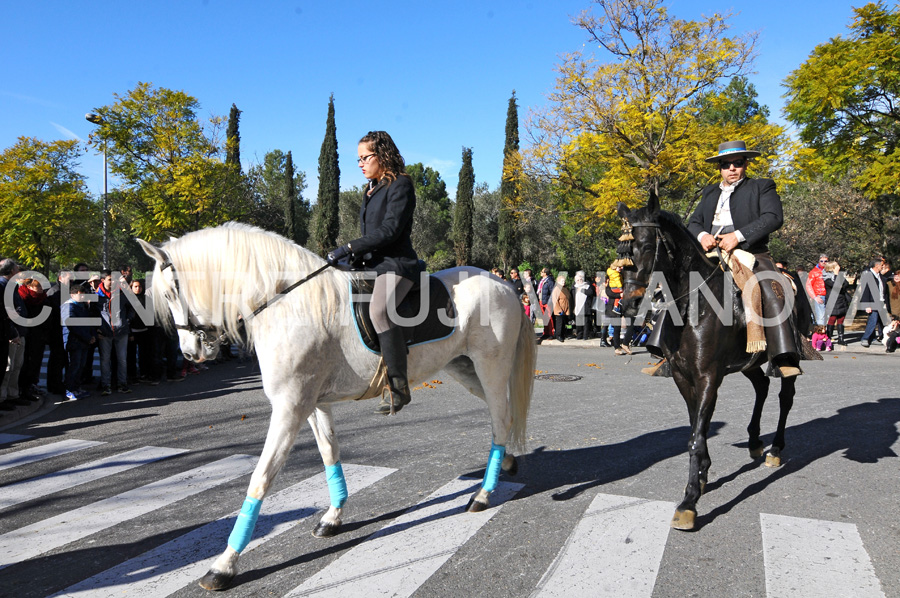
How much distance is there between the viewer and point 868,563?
3367mm

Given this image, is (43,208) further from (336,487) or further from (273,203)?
(336,487)

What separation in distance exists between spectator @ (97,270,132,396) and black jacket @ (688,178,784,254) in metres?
9.10

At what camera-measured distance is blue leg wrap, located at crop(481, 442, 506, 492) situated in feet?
14.2

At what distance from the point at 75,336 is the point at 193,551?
735cm

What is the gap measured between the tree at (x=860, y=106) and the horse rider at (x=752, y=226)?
19.5m

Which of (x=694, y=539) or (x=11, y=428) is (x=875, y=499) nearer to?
(x=694, y=539)

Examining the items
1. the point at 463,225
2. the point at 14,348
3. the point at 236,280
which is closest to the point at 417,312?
the point at 236,280

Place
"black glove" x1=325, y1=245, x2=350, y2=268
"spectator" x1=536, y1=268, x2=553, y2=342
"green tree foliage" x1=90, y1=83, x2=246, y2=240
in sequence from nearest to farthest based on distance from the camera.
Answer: "black glove" x1=325, y1=245, x2=350, y2=268, "spectator" x1=536, y1=268, x2=553, y2=342, "green tree foliage" x1=90, y1=83, x2=246, y2=240

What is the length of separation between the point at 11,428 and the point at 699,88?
74.3 feet

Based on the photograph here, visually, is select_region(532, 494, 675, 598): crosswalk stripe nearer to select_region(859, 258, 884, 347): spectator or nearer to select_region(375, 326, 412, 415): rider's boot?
select_region(375, 326, 412, 415): rider's boot

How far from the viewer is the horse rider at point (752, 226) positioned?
4582mm

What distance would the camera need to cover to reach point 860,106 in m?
23.3

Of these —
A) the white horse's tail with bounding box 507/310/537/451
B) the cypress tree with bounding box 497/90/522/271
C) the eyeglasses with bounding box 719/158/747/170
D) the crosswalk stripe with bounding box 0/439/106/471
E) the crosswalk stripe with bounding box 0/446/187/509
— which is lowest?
the crosswalk stripe with bounding box 0/446/187/509

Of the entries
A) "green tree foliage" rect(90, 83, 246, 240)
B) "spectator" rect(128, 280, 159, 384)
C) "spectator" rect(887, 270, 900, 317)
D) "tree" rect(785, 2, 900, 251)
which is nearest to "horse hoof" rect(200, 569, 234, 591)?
"spectator" rect(128, 280, 159, 384)
